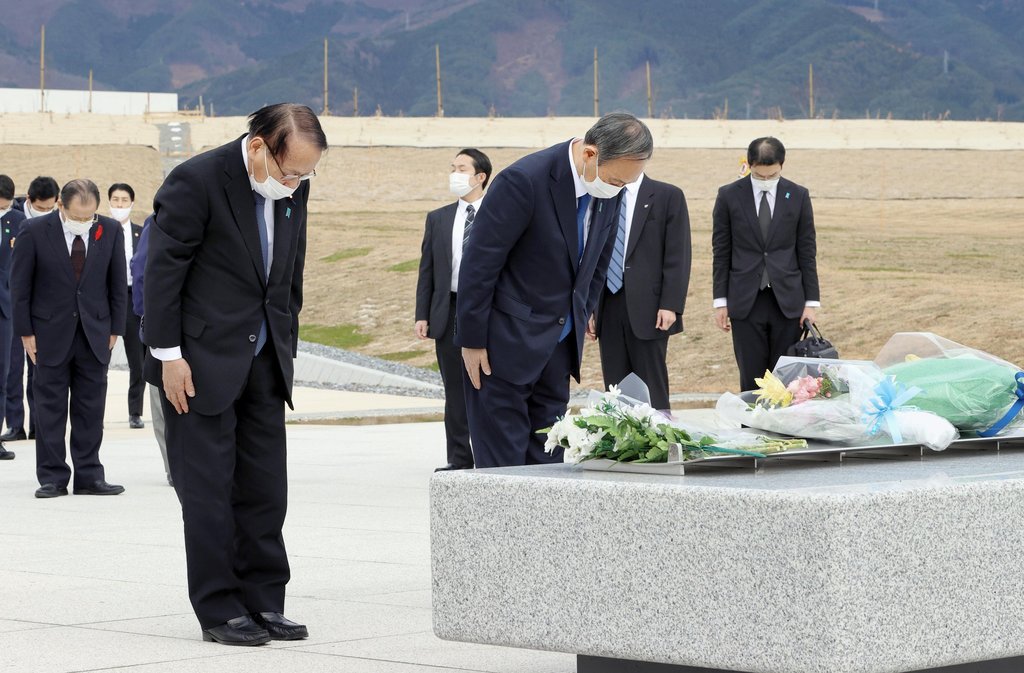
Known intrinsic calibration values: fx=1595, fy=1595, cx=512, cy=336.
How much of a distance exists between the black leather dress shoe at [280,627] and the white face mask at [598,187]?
6.20 ft

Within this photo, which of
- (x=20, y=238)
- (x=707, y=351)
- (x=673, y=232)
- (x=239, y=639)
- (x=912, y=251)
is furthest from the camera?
(x=912, y=251)

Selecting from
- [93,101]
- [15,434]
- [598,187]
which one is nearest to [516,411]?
[598,187]

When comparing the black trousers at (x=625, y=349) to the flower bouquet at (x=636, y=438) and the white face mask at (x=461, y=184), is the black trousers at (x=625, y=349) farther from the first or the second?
the flower bouquet at (x=636, y=438)

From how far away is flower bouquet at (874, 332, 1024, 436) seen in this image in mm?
4961

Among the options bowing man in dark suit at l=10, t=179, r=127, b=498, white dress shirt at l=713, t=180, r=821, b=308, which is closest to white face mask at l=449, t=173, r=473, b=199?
white dress shirt at l=713, t=180, r=821, b=308

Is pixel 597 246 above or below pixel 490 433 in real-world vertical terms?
above

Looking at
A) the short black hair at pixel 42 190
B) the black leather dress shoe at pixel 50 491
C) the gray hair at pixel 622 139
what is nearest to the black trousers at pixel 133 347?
the short black hair at pixel 42 190

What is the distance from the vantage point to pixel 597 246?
6.14m

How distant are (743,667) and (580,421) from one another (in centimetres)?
95

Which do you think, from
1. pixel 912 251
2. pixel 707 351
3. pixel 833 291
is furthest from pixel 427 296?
pixel 912 251

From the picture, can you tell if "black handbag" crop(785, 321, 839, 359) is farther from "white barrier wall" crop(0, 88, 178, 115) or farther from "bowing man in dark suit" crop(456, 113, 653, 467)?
"white barrier wall" crop(0, 88, 178, 115)

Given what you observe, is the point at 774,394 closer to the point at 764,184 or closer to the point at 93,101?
the point at 764,184

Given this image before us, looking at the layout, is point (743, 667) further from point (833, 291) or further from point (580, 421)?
point (833, 291)

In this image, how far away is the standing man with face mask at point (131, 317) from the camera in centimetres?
1269
